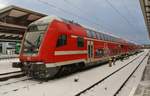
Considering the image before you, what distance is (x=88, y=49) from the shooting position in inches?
769

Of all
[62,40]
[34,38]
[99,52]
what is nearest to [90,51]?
[99,52]

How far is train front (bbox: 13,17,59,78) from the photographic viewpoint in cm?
1366

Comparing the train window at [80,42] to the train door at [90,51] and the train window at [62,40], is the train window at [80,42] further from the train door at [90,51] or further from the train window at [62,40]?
the train window at [62,40]

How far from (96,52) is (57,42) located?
8.22 metres

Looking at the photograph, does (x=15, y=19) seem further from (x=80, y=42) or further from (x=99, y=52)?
(x=80, y=42)

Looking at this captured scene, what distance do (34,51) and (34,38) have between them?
78cm

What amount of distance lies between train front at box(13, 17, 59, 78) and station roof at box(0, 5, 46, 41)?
32.5 feet

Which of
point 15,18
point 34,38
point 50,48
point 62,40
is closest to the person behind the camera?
point 50,48

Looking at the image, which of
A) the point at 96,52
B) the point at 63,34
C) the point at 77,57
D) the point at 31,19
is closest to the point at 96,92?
the point at 63,34

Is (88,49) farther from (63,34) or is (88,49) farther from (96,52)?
(63,34)

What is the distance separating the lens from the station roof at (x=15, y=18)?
25.9m

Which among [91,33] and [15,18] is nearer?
[91,33]

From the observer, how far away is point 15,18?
34.7 metres

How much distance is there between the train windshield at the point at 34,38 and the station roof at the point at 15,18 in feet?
32.1
